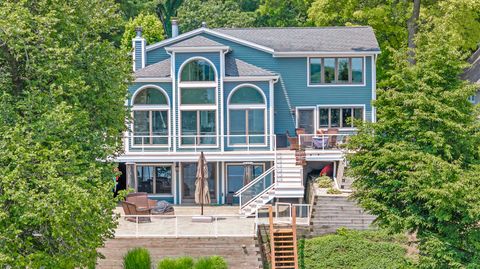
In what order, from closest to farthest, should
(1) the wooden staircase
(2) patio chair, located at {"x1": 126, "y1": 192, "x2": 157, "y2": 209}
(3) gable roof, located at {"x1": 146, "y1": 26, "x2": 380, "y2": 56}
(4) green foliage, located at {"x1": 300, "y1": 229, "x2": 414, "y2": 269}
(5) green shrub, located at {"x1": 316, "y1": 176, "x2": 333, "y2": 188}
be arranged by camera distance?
1. (1) the wooden staircase
2. (4) green foliage, located at {"x1": 300, "y1": 229, "x2": 414, "y2": 269}
3. (2) patio chair, located at {"x1": 126, "y1": 192, "x2": 157, "y2": 209}
4. (5) green shrub, located at {"x1": 316, "y1": 176, "x2": 333, "y2": 188}
5. (3) gable roof, located at {"x1": 146, "y1": 26, "x2": 380, "y2": 56}

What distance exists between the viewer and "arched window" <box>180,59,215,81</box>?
32750mm

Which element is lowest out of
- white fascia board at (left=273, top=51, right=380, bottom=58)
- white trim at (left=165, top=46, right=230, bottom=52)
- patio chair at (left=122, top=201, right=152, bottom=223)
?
patio chair at (left=122, top=201, right=152, bottom=223)

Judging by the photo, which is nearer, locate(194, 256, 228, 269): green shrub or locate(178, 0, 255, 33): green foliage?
locate(194, 256, 228, 269): green shrub

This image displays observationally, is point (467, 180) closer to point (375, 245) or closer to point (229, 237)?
point (375, 245)

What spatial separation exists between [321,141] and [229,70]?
501cm

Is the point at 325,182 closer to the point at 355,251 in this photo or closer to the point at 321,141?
the point at 321,141

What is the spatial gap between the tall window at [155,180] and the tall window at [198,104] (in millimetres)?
1584

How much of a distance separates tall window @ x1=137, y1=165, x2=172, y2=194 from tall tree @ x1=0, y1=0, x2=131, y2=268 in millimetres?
11904

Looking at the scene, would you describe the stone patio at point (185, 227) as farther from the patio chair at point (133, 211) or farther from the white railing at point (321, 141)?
the white railing at point (321, 141)

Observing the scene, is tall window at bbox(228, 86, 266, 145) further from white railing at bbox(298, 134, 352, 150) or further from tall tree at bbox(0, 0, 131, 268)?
tall tree at bbox(0, 0, 131, 268)

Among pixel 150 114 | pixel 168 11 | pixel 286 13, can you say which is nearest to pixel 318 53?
pixel 150 114

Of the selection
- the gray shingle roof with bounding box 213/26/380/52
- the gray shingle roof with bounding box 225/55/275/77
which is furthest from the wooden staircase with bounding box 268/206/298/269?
the gray shingle roof with bounding box 213/26/380/52

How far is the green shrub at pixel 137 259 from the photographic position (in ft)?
81.3

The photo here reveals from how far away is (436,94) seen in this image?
22781mm
